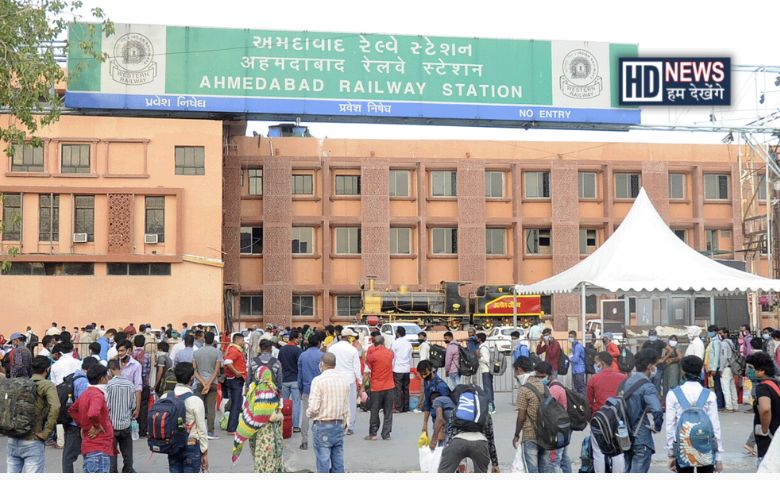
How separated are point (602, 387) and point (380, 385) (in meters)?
5.46

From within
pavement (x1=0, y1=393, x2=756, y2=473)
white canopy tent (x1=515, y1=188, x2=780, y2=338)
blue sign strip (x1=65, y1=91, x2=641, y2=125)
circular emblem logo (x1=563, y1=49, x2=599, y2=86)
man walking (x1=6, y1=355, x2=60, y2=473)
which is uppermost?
circular emblem logo (x1=563, y1=49, x2=599, y2=86)

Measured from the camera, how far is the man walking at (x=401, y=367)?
689 inches

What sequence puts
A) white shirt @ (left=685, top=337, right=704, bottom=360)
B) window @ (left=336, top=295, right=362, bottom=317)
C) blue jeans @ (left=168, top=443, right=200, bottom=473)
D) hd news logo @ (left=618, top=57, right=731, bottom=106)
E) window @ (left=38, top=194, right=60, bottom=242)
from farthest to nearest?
window @ (left=336, top=295, right=362, bottom=317) → window @ (left=38, top=194, right=60, bottom=242) → hd news logo @ (left=618, top=57, right=731, bottom=106) → white shirt @ (left=685, top=337, right=704, bottom=360) → blue jeans @ (left=168, top=443, right=200, bottom=473)

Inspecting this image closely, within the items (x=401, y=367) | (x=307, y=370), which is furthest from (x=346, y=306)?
(x=307, y=370)

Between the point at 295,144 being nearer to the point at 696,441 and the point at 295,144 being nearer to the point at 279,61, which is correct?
the point at 279,61

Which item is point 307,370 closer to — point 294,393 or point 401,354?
point 294,393

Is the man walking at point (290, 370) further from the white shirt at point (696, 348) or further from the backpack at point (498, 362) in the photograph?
the white shirt at point (696, 348)

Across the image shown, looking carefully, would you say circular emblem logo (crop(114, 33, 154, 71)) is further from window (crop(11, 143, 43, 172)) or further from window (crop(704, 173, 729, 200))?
window (crop(704, 173, 729, 200))

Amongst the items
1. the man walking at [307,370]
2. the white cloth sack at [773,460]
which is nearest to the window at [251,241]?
the man walking at [307,370]

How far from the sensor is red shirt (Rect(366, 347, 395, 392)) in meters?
14.8

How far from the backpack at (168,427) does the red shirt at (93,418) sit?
44cm

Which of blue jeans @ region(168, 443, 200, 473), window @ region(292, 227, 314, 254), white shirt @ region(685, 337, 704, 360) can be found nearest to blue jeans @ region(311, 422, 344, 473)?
blue jeans @ region(168, 443, 200, 473)

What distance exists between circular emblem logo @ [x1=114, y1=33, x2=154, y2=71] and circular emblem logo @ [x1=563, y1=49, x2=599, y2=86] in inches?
701

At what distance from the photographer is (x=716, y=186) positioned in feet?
153
